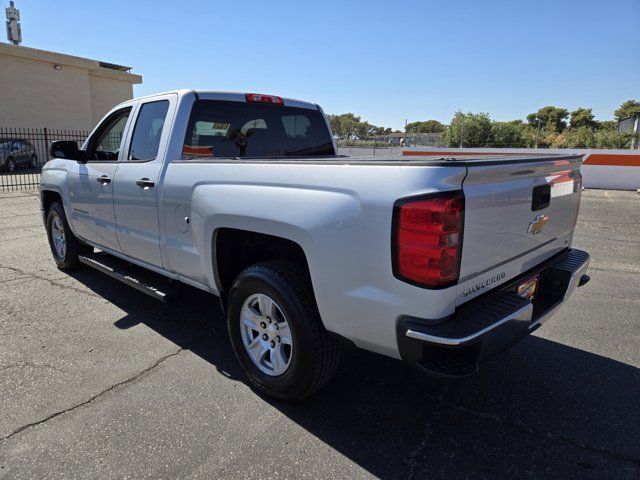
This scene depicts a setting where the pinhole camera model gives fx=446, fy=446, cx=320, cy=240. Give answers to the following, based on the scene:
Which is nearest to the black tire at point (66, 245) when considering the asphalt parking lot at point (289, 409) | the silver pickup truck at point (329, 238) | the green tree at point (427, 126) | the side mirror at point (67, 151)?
the side mirror at point (67, 151)

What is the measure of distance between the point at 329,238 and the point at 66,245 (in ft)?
14.8

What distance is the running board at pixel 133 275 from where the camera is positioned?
12.4ft

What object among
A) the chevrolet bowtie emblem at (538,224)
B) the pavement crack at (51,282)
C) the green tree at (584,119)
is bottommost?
the pavement crack at (51,282)

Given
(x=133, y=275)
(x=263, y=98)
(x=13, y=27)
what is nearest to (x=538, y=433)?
(x=263, y=98)

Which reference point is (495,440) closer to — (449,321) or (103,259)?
(449,321)

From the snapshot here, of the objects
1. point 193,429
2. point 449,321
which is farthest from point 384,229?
point 193,429

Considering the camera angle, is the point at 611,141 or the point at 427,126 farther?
the point at 427,126

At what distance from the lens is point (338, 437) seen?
102 inches

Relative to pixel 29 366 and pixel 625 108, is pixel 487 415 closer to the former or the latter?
pixel 29 366

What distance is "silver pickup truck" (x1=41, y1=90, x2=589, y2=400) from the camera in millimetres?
2109

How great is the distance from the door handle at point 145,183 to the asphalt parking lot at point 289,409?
1.31 m

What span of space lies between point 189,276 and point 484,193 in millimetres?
2297

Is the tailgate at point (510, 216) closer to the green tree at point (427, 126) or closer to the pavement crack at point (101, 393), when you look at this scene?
the pavement crack at point (101, 393)

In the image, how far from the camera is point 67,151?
4621 mm
